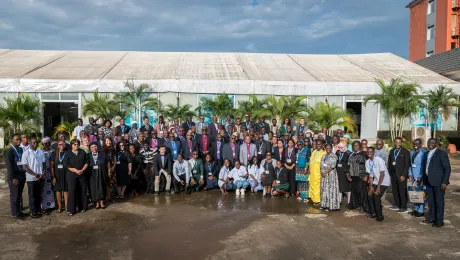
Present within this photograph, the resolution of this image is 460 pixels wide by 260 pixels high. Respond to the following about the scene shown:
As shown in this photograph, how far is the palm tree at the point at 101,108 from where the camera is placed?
1339cm

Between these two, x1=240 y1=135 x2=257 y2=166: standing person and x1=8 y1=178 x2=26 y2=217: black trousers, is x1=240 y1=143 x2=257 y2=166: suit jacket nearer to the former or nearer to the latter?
x1=240 y1=135 x2=257 y2=166: standing person

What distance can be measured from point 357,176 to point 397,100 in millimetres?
8326

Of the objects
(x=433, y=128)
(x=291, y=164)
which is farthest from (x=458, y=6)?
(x=291, y=164)

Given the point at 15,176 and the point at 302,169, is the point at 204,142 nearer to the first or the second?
the point at 302,169

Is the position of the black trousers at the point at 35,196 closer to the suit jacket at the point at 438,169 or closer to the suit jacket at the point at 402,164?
the suit jacket at the point at 402,164

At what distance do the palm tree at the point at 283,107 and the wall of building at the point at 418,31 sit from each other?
27.6 meters

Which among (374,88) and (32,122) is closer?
(32,122)

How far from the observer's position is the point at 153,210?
25.0ft

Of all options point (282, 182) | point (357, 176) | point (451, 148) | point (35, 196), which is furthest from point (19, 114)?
point (451, 148)

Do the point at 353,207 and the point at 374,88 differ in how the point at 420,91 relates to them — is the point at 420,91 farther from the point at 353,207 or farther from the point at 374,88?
the point at 353,207

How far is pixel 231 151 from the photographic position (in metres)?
9.65

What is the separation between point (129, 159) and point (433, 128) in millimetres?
13436

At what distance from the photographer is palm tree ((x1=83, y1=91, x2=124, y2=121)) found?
43.9ft

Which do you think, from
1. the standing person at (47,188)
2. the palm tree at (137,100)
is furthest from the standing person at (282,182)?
the palm tree at (137,100)
